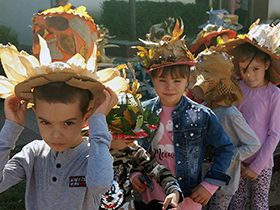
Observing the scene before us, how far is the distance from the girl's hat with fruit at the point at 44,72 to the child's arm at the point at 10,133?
0.09 metres

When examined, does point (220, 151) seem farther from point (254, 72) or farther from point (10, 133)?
point (10, 133)

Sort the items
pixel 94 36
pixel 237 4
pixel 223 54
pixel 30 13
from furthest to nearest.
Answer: pixel 237 4, pixel 30 13, pixel 223 54, pixel 94 36

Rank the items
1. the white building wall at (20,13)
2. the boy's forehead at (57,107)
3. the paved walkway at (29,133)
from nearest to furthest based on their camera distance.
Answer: the boy's forehead at (57,107)
the paved walkway at (29,133)
the white building wall at (20,13)

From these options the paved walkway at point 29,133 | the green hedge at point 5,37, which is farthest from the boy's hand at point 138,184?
the green hedge at point 5,37

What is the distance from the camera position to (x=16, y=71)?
65.4 inches

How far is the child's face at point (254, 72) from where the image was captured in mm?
3406

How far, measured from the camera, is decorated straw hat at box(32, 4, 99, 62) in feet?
7.39

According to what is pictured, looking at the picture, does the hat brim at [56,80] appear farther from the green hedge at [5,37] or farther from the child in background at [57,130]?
the green hedge at [5,37]

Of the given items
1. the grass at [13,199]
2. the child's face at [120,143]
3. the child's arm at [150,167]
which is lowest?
the grass at [13,199]

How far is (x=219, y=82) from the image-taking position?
10.2ft

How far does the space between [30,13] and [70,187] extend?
10071 millimetres

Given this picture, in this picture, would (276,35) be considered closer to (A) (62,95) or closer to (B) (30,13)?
(A) (62,95)

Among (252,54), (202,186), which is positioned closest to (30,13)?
(252,54)

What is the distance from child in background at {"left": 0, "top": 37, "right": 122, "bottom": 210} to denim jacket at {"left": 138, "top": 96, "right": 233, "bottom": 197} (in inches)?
33.7
